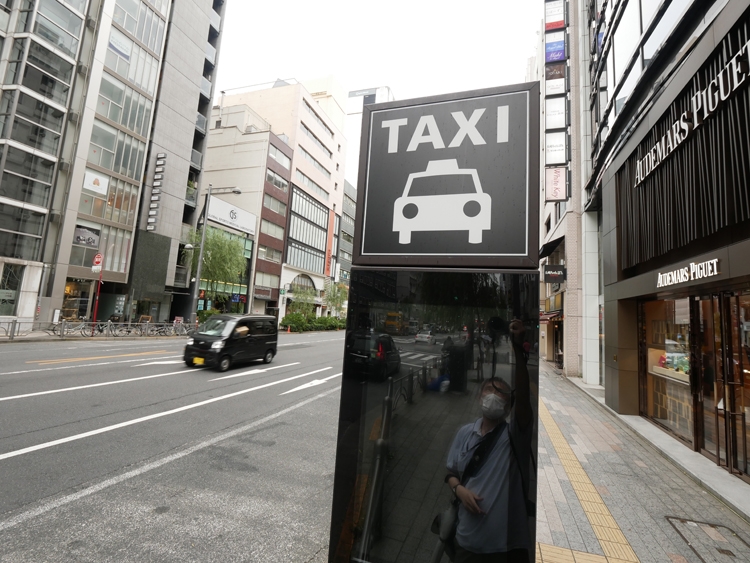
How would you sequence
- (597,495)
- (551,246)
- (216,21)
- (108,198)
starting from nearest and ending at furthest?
(597,495), (551,246), (108,198), (216,21)

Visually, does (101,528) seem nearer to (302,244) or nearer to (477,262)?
(477,262)

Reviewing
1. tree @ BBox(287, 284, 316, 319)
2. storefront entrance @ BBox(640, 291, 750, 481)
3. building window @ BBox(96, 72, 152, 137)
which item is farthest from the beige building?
storefront entrance @ BBox(640, 291, 750, 481)

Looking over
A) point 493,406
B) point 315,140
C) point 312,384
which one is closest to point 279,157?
point 315,140

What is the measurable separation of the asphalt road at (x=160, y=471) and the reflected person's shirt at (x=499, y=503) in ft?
2.41

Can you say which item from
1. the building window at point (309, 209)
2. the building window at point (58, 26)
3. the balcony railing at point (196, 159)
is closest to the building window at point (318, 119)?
the building window at point (309, 209)

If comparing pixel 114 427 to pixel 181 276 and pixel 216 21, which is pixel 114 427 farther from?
pixel 216 21

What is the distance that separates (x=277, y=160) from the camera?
5097 cm

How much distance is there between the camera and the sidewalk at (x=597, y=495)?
221 cm

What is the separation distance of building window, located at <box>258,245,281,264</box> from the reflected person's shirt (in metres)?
48.2

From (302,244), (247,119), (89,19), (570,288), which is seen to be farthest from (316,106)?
(570,288)

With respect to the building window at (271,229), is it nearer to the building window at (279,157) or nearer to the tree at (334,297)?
the building window at (279,157)

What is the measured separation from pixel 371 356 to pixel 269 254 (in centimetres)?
4991

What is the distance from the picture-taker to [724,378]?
18.8 feet

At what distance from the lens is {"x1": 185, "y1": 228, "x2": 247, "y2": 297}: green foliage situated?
36312 mm
